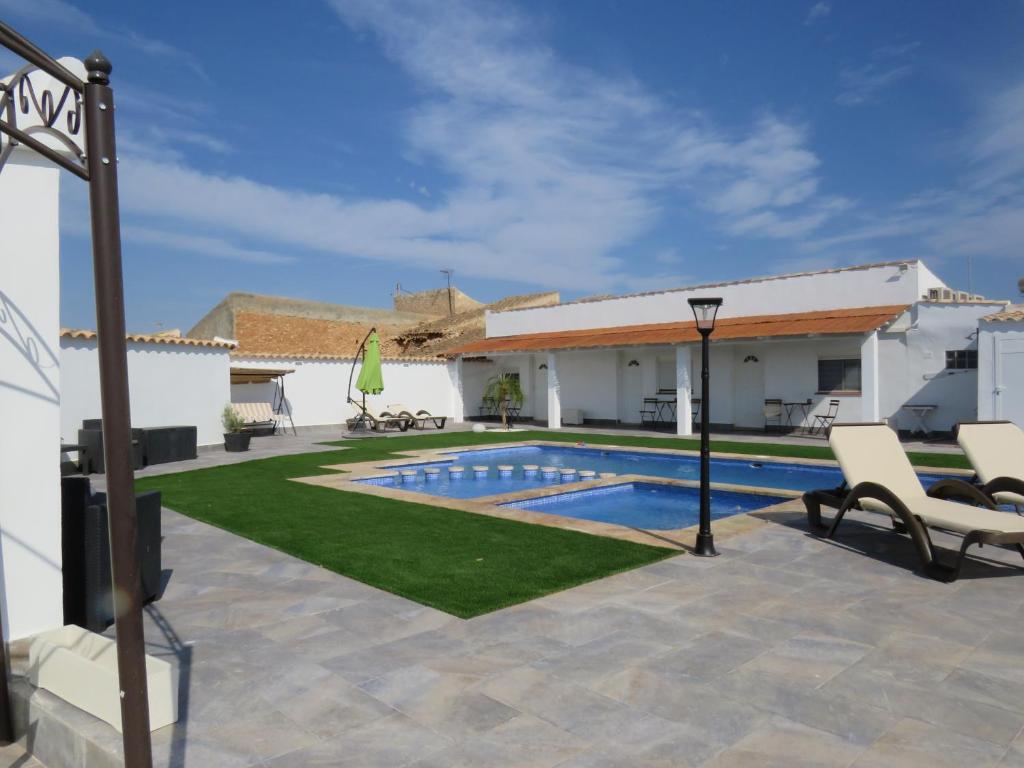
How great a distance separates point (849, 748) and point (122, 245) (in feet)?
12.0

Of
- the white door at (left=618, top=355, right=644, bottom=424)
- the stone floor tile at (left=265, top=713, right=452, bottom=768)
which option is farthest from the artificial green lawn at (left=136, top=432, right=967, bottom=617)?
the white door at (left=618, top=355, right=644, bottom=424)

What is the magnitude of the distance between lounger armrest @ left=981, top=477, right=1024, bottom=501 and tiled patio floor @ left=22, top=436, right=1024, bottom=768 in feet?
4.44

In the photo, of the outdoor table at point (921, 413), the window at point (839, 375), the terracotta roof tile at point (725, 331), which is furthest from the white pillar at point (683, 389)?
the outdoor table at point (921, 413)

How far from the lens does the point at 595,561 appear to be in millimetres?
6406

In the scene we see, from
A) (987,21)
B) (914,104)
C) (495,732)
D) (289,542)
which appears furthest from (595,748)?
(914,104)

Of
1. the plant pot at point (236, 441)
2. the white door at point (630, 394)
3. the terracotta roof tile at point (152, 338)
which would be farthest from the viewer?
the white door at point (630, 394)

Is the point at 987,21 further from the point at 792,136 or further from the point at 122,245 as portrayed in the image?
the point at 122,245

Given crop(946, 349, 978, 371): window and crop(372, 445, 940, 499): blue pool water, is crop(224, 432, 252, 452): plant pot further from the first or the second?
crop(946, 349, 978, 371): window

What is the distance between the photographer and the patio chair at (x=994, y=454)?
7.24 m

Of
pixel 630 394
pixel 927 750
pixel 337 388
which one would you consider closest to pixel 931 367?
pixel 630 394

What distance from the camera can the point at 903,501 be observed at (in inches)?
267

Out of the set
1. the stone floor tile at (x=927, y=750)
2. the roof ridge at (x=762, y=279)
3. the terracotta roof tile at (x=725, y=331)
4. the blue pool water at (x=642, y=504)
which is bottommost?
the blue pool water at (x=642, y=504)

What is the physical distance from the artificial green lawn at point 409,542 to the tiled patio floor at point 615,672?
0.31 m

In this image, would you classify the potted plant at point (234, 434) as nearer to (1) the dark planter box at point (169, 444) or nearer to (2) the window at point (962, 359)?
(1) the dark planter box at point (169, 444)
